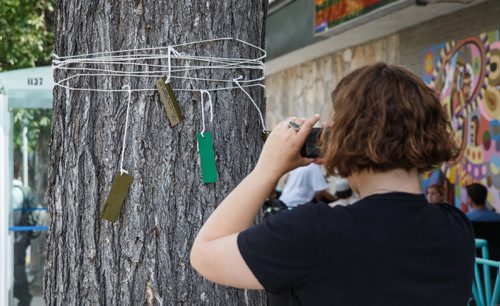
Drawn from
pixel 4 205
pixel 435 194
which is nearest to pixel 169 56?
pixel 4 205

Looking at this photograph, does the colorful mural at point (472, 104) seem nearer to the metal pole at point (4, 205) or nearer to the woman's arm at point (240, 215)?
the metal pole at point (4, 205)

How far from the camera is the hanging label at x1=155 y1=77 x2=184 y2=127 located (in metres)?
2.65

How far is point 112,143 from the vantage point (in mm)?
2678

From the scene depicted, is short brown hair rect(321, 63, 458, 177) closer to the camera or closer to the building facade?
the camera

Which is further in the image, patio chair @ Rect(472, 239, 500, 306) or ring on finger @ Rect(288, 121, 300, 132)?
patio chair @ Rect(472, 239, 500, 306)

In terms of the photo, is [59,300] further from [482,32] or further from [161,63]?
[482,32]

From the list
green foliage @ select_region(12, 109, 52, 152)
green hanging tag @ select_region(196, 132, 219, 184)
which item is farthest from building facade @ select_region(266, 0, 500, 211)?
green hanging tag @ select_region(196, 132, 219, 184)

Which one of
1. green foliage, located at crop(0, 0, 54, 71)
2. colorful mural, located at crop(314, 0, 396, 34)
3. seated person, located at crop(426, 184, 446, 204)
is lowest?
seated person, located at crop(426, 184, 446, 204)

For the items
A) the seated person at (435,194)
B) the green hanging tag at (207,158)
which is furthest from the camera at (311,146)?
the seated person at (435,194)

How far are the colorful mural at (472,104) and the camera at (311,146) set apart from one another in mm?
7116

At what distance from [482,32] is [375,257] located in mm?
8134

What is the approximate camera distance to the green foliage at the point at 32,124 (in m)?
9.32

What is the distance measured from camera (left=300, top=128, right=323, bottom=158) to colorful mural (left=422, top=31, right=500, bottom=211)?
7.12 metres

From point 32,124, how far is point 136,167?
6992 mm
